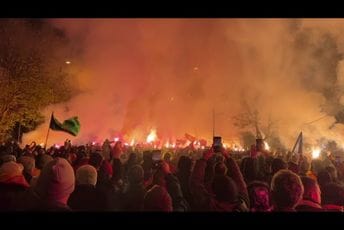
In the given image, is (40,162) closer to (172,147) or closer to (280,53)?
(172,147)

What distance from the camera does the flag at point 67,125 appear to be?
32.6 feet

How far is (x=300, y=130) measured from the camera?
418 inches

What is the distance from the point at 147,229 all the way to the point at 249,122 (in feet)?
16.4

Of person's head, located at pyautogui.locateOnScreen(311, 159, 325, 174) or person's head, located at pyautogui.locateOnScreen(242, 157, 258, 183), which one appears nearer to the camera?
person's head, located at pyautogui.locateOnScreen(242, 157, 258, 183)

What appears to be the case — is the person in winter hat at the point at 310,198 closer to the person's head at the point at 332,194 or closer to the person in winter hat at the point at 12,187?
the person's head at the point at 332,194

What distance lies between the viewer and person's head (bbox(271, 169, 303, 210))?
21.5ft

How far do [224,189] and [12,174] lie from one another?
3.84 m

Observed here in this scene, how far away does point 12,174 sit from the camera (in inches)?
279

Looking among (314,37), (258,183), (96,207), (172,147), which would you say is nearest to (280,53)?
(314,37)

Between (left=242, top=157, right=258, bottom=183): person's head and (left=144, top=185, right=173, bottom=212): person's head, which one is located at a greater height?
(left=242, top=157, right=258, bottom=183): person's head

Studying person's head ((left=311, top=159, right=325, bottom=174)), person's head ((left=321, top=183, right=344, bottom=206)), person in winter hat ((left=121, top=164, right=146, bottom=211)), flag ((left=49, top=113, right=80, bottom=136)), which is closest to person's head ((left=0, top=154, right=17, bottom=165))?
flag ((left=49, top=113, right=80, bottom=136))

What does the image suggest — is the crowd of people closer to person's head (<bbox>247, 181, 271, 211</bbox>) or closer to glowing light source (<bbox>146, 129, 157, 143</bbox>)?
person's head (<bbox>247, 181, 271, 211</bbox>)

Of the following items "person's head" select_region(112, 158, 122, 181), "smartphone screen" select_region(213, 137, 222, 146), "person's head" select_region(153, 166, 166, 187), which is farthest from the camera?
"smartphone screen" select_region(213, 137, 222, 146)

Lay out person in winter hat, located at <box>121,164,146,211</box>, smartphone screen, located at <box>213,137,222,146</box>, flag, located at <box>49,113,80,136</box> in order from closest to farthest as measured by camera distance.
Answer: person in winter hat, located at <box>121,164,146,211</box>
flag, located at <box>49,113,80,136</box>
smartphone screen, located at <box>213,137,222,146</box>
